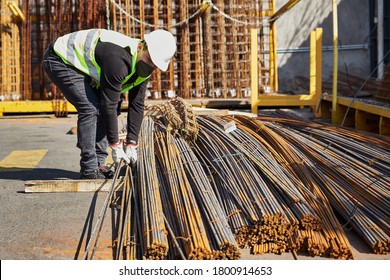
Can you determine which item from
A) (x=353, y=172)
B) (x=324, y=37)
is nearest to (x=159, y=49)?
(x=353, y=172)

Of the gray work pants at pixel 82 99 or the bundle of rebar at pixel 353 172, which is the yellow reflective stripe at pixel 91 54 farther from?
the bundle of rebar at pixel 353 172

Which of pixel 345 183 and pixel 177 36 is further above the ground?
pixel 177 36

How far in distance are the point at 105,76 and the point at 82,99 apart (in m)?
0.50

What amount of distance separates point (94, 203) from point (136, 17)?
7729 mm

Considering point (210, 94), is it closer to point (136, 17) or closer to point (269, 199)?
point (136, 17)

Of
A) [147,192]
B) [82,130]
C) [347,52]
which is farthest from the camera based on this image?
[347,52]

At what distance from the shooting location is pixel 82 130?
563cm

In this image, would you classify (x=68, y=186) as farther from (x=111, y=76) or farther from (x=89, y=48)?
(x=89, y=48)

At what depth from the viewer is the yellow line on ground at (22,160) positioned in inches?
273

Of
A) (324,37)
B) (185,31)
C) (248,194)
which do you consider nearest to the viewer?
(248,194)

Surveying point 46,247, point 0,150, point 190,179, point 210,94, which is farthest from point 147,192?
point 210,94

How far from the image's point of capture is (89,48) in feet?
Result: 17.9

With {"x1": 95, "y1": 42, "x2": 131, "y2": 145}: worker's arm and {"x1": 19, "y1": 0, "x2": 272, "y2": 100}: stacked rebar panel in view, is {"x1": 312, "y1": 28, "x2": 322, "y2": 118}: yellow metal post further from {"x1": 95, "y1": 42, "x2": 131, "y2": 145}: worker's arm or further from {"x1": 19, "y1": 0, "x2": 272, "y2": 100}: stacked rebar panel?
{"x1": 95, "y1": 42, "x2": 131, "y2": 145}: worker's arm

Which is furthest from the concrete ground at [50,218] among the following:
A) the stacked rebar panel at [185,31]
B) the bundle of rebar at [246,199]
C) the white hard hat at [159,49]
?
the stacked rebar panel at [185,31]
